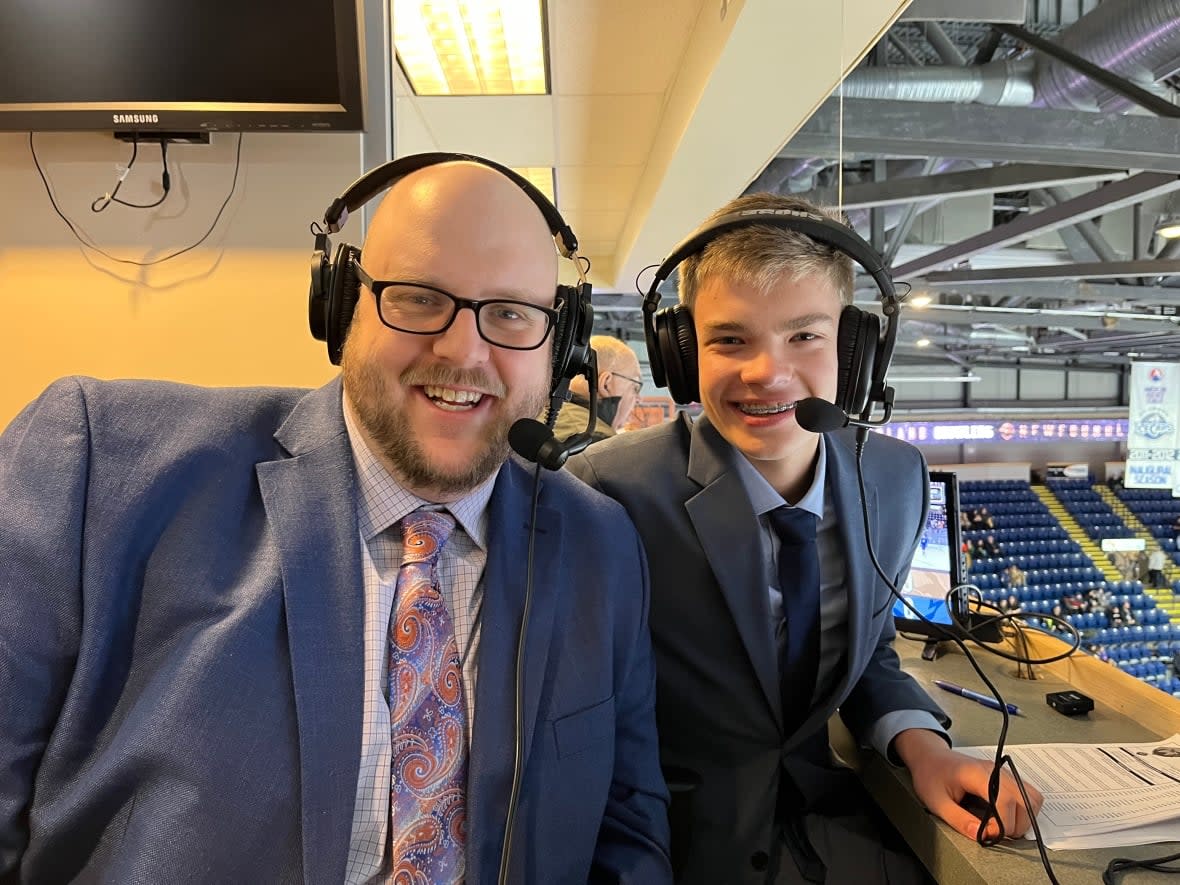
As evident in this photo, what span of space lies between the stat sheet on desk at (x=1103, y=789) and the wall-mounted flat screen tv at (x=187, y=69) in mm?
1889

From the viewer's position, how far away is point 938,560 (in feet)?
6.32

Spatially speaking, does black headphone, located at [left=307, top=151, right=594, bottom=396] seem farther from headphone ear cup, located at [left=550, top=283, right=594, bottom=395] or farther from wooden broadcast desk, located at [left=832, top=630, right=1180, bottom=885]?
wooden broadcast desk, located at [left=832, top=630, right=1180, bottom=885]

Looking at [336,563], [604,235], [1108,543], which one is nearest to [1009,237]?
[604,235]

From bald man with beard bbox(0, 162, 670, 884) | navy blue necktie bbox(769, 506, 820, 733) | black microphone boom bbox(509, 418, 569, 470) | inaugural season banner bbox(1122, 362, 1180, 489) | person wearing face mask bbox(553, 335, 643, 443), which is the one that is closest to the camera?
bald man with beard bbox(0, 162, 670, 884)

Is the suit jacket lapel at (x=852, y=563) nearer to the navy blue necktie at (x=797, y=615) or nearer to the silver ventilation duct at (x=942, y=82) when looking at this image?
the navy blue necktie at (x=797, y=615)

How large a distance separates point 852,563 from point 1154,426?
7643 millimetres

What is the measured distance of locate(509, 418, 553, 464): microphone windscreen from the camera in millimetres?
973

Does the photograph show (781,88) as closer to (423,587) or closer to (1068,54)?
(1068,54)

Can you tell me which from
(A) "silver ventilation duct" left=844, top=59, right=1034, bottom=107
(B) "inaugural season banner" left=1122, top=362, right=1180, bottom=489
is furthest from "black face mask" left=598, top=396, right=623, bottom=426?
(B) "inaugural season banner" left=1122, top=362, right=1180, bottom=489

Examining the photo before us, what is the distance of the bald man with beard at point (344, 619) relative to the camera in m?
0.76

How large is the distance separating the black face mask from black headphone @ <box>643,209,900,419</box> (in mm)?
2261

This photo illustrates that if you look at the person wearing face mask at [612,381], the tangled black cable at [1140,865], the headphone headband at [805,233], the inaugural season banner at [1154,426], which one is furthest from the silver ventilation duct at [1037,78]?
the inaugural season banner at [1154,426]

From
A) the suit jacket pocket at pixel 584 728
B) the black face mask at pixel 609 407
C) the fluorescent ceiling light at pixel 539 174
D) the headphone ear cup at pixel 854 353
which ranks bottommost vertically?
the suit jacket pocket at pixel 584 728

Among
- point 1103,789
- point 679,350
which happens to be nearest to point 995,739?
point 1103,789
